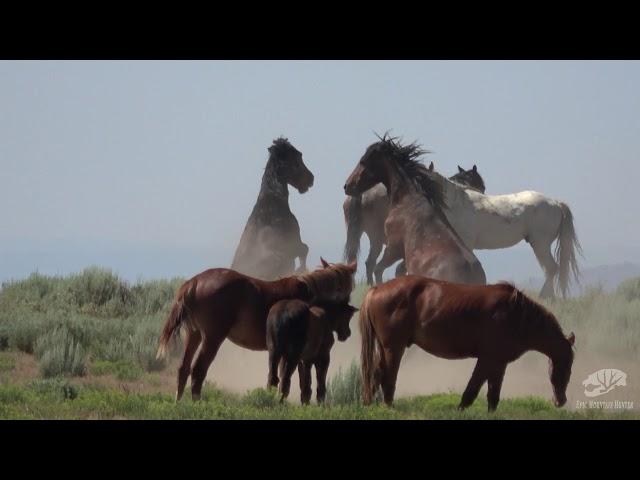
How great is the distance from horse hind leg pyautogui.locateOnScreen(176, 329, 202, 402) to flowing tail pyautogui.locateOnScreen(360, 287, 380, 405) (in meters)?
1.59

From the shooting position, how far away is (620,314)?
17.0m

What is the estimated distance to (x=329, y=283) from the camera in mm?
11766

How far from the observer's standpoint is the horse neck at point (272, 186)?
56.6ft

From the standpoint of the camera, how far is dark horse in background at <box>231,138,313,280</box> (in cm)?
1702

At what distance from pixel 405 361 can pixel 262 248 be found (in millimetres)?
3171

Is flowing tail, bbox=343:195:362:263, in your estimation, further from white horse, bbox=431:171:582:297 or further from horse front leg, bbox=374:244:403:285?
horse front leg, bbox=374:244:403:285

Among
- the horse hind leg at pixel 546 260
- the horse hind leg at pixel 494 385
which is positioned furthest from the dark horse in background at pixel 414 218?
the horse hind leg at pixel 546 260

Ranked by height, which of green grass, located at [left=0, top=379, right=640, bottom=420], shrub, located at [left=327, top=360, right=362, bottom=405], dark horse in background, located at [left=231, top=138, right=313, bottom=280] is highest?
dark horse in background, located at [left=231, top=138, right=313, bottom=280]

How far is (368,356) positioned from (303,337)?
65cm

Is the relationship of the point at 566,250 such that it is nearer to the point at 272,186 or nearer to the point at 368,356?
the point at 272,186

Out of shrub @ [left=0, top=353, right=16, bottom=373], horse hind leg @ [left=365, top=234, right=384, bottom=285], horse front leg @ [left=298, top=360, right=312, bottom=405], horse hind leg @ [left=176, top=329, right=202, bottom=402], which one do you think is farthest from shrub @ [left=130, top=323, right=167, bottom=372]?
horse hind leg @ [left=365, top=234, right=384, bottom=285]

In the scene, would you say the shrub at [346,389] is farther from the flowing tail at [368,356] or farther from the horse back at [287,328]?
the horse back at [287,328]

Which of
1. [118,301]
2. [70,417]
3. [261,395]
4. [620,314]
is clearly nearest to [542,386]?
[620,314]
